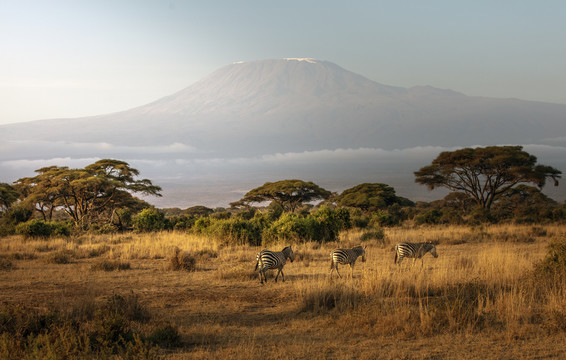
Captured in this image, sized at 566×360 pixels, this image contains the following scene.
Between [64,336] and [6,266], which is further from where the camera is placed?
[6,266]

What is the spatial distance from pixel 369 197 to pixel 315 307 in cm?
3483

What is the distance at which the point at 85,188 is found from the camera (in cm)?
3175

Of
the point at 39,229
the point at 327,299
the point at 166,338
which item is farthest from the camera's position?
the point at 39,229

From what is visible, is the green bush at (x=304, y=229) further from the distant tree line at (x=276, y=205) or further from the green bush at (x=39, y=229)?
the green bush at (x=39, y=229)

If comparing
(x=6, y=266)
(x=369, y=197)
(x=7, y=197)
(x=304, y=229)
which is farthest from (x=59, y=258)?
(x=369, y=197)

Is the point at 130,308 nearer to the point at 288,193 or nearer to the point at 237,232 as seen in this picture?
the point at 237,232

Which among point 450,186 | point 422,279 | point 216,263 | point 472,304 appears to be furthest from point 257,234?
point 450,186

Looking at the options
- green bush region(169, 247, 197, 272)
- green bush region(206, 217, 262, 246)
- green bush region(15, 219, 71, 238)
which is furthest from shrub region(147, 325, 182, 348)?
green bush region(15, 219, 71, 238)

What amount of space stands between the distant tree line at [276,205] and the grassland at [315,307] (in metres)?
6.12

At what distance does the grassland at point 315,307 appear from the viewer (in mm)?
6199

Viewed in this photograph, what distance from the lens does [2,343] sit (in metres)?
5.60

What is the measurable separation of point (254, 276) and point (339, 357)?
655cm

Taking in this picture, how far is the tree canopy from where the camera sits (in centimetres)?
4153

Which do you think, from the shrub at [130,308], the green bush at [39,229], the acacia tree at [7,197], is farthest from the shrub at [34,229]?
the shrub at [130,308]
